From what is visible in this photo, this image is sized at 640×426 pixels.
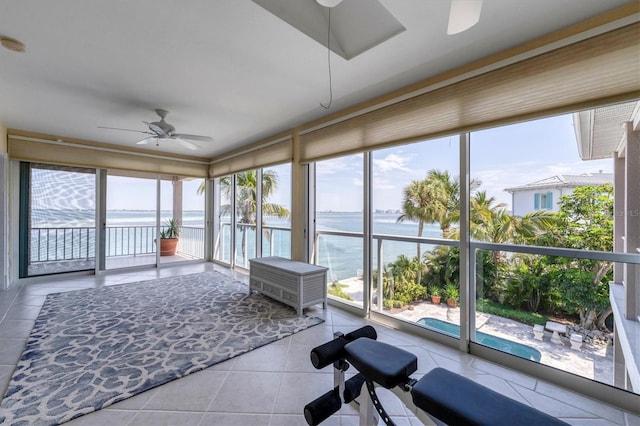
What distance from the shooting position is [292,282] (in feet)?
10.8

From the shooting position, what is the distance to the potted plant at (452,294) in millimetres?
2658

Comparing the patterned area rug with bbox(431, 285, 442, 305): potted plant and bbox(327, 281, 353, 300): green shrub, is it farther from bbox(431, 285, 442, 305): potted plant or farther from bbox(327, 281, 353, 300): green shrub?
bbox(431, 285, 442, 305): potted plant

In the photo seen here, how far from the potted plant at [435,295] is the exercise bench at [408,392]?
1440 millimetres

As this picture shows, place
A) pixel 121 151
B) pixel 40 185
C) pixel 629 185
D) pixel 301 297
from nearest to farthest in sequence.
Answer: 1. pixel 629 185
2. pixel 301 297
3. pixel 40 185
4. pixel 121 151

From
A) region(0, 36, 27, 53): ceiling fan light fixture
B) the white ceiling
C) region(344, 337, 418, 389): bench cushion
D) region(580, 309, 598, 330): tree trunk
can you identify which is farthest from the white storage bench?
region(0, 36, 27, 53): ceiling fan light fixture

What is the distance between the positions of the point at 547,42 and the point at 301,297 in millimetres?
3077

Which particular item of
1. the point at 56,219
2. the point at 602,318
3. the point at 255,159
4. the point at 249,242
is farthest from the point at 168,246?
the point at 602,318

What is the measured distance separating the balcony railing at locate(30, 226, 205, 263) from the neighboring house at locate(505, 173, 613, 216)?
6152 mm

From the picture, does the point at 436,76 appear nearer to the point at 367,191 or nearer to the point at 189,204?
the point at 367,191

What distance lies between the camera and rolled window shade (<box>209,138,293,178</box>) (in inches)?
167

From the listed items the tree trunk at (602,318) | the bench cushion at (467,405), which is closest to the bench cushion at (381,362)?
the bench cushion at (467,405)

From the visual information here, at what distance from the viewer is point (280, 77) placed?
2.56m

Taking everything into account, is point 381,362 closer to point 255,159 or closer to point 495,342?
point 495,342

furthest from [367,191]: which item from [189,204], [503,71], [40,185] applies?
[40,185]
